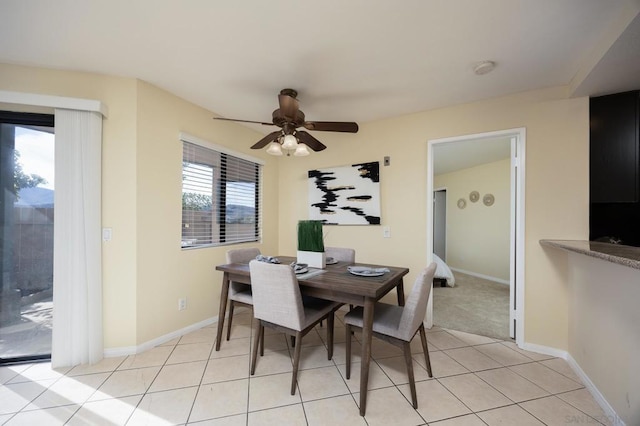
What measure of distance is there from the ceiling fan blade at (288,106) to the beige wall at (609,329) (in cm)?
233

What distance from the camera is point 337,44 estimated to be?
5.53 feet

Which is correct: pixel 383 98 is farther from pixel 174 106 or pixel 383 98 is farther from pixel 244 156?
pixel 174 106

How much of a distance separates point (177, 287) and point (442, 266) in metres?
4.14

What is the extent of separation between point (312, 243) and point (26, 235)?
238 cm

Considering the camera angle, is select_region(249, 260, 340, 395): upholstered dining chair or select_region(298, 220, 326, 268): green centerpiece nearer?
select_region(249, 260, 340, 395): upholstered dining chair

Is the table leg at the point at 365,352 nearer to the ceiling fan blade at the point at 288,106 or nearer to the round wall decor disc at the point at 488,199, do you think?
the ceiling fan blade at the point at 288,106

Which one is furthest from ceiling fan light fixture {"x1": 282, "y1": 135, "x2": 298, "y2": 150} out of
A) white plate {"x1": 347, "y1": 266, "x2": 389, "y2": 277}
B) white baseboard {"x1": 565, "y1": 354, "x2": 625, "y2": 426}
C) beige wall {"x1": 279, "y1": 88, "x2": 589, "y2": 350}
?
white baseboard {"x1": 565, "y1": 354, "x2": 625, "y2": 426}

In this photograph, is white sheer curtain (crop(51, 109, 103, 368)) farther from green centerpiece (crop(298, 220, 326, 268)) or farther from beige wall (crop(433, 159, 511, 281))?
beige wall (crop(433, 159, 511, 281))

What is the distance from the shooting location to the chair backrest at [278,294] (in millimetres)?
1637

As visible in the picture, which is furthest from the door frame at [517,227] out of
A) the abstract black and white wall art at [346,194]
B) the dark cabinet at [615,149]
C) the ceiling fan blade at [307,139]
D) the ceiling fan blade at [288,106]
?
the ceiling fan blade at [288,106]

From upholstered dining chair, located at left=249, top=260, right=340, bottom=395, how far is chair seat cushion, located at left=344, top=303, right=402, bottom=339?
267mm

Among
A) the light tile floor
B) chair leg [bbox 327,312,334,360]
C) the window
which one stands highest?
the window

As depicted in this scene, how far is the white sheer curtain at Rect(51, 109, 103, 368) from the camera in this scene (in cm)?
191

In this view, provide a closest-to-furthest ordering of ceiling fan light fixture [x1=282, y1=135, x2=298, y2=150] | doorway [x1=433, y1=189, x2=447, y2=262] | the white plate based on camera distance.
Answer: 1. the white plate
2. ceiling fan light fixture [x1=282, y1=135, x2=298, y2=150]
3. doorway [x1=433, y1=189, x2=447, y2=262]
